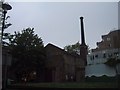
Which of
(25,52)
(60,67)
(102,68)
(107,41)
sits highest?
(107,41)

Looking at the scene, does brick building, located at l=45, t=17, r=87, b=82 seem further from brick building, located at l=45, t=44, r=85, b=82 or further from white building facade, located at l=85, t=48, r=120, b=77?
white building facade, located at l=85, t=48, r=120, b=77

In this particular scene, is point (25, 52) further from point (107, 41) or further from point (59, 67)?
point (107, 41)

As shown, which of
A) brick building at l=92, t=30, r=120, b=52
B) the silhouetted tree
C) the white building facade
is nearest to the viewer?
the silhouetted tree

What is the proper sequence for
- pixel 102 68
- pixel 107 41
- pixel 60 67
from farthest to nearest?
pixel 107 41 → pixel 102 68 → pixel 60 67

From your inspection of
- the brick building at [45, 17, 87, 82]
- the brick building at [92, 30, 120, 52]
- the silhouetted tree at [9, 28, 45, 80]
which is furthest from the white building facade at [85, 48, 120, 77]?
the silhouetted tree at [9, 28, 45, 80]

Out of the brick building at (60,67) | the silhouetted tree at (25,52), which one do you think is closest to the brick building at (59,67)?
the brick building at (60,67)

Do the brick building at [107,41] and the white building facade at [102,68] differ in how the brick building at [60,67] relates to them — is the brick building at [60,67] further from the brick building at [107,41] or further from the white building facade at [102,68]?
the brick building at [107,41]

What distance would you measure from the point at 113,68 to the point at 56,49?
11.8 m

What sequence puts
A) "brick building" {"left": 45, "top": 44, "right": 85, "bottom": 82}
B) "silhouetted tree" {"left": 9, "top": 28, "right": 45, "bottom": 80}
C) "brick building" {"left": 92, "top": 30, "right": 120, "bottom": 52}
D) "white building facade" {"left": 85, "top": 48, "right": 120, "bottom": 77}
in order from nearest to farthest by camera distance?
"silhouetted tree" {"left": 9, "top": 28, "right": 45, "bottom": 80}, "white building facade" {"left": 85, "top": 48, "right": 120, "bottom": 77}, "brick building" {"left": 45, "top": 44, "right": 85, "bottom": 82}, "brick building" {"left": 92, "top": 30, "right": 120, "bottom": 52}

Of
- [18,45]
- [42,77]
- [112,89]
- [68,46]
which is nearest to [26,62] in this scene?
[18,45]

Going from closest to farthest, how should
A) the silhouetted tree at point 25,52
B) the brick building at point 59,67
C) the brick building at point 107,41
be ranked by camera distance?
the silhouetted tree at point 25,52, the brick building at point 59,67, the brick building at point 107,41

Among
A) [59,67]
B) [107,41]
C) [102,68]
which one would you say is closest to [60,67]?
[59,67]

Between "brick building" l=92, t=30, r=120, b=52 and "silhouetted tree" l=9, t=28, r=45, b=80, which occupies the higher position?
"brick building" l=92, t=30, r=120, b=52

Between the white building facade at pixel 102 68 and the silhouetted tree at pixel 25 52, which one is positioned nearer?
the silhouetted tree at pixel 25 52
